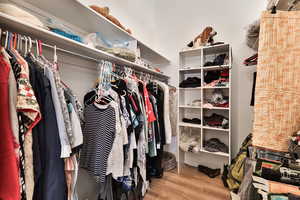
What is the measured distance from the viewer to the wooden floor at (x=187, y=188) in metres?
1.48

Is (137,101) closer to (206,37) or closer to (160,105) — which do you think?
(160,105)

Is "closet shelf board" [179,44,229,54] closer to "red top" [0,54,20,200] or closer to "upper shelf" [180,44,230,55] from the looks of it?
"upper shelf" [180,44,230,55]

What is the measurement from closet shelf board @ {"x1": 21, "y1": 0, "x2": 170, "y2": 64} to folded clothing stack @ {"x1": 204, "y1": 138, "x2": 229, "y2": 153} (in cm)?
177

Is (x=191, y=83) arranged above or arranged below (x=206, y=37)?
below

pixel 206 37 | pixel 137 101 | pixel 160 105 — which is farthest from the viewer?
pixel 206 37

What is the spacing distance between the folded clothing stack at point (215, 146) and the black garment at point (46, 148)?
1.76 meters

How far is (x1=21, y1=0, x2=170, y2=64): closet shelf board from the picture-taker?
911 mm

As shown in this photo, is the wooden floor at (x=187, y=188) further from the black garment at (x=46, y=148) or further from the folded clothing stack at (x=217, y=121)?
the black garment at (x=46, y=148)

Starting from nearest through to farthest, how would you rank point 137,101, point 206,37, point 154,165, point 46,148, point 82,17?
point 46,148
point 82,17
point 137,101
point 154,165
point 206,37

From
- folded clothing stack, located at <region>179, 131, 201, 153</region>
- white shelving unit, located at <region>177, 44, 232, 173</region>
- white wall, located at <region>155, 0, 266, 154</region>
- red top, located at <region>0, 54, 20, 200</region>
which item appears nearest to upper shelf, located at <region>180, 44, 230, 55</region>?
white shelving unit, located at <region>177, 44, 232, 173</region>

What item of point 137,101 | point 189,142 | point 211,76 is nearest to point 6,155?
point 137,101

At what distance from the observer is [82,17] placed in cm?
109

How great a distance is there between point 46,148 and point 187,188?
1664 mm

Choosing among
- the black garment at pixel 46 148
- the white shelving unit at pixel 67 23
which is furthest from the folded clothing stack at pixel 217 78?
the black garment at pixel 46 148
